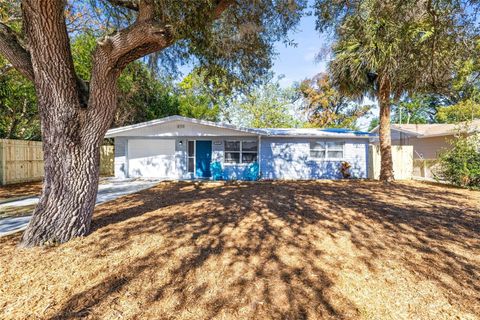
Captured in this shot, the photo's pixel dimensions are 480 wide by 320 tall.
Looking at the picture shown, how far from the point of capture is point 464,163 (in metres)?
10.2

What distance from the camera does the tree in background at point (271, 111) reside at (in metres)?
26.5

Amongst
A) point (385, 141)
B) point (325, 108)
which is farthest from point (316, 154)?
point (325, 108)

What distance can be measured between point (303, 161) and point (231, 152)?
3.87 m

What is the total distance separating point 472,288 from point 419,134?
17.6 m

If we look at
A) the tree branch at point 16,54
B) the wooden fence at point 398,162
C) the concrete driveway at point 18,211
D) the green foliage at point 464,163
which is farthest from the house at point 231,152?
the tree branch at point 16,54

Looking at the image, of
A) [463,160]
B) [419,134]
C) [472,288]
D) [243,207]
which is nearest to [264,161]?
[243,207]

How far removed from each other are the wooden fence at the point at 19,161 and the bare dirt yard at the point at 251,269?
9052 millimetres

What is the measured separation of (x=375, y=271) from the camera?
3.04 meters

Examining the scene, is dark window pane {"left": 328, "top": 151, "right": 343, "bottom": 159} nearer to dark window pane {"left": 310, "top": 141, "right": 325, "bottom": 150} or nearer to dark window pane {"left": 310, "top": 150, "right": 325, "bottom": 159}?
dark window pane {"left": 310, "top": 150, "right": 325, "bottom": 159}

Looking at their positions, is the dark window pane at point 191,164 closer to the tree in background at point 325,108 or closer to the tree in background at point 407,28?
the tree in background at point 407,28

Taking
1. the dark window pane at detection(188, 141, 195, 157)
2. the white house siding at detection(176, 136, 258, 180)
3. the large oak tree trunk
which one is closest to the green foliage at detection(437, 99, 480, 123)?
the white house siding at detection(176, 136, 258, 180)

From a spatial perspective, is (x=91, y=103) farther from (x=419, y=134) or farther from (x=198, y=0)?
(x=419, y=134)

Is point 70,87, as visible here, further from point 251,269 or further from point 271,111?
point 271,111

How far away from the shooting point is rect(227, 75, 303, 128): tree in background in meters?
26.5
